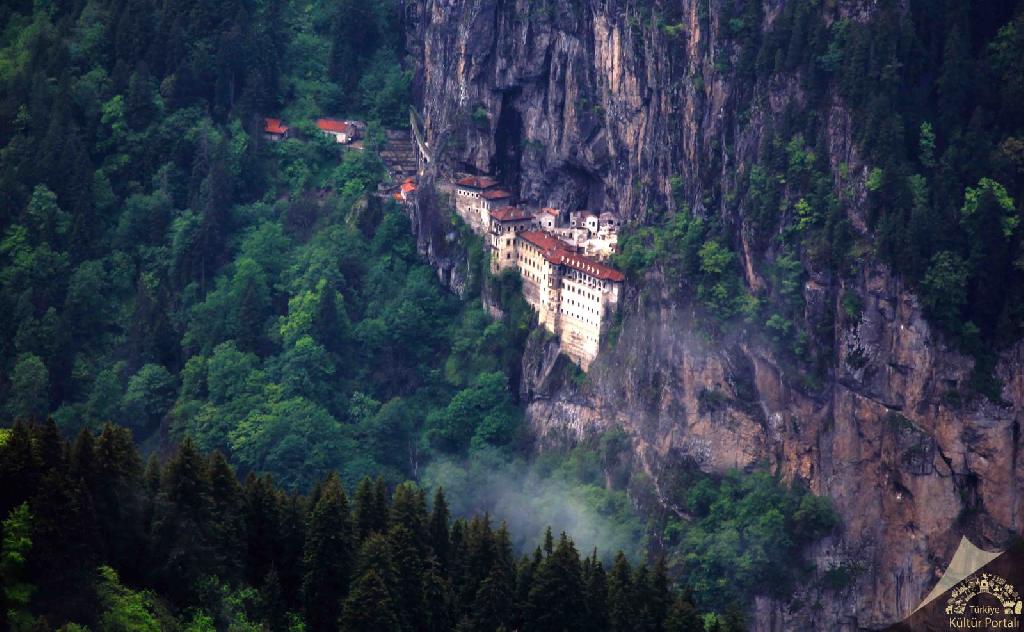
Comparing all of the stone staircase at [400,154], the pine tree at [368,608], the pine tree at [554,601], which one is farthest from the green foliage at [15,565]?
the stone staircase at [400,154]

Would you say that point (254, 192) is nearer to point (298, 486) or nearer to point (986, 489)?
point (298, 486)

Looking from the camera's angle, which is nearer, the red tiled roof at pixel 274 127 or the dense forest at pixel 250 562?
the dense forest at pixel 250 562

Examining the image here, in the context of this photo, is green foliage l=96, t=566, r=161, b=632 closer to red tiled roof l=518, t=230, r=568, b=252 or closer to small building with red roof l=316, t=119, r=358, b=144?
red tiled roof l=518, t=230, r=568, b=252

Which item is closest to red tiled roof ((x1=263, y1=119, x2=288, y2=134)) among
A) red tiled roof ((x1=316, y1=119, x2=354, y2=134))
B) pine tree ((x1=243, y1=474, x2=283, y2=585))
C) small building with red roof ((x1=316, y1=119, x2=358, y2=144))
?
red tiled roof ((x1=316, y1=119, x2=354, y2=134))

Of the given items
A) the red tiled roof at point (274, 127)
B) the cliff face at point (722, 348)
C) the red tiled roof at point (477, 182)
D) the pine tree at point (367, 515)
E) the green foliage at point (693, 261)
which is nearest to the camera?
the pine tree at point (367, 515)

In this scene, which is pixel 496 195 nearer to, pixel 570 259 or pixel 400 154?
pixel 570 259

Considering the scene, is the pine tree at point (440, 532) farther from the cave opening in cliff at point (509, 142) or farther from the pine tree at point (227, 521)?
the cave opening in cliff at point (509, 142)

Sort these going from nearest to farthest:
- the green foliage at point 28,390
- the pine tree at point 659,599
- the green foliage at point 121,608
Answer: the green foliage at point 121,608
the pine tree at point 659,599
the green foliage at point 28,390
